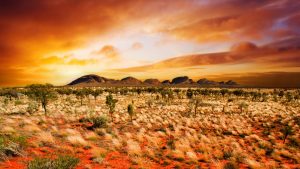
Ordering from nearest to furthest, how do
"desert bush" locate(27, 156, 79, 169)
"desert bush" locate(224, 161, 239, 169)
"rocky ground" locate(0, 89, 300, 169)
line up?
"desert bush" locate(27, 156, 79, 169), "rocky ground" locate(0, 89, 300, 169), "desert bush" locate(224, 161, 239, 169)

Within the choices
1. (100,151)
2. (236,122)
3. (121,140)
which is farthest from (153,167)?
(236,122)

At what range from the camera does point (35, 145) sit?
15.9 metres

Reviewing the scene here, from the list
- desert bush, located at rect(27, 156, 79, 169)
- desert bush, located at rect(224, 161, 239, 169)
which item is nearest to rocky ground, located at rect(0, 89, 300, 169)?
desert bush, located at rect(224, 161, 239, 169)

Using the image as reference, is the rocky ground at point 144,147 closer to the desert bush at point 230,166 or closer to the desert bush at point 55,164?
the desert bush at point 230,166

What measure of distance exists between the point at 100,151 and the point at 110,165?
269 cm

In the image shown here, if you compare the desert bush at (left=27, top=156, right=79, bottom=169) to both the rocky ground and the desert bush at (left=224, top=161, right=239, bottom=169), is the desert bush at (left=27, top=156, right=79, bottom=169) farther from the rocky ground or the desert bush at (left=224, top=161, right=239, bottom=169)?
the desert bush at (left=224, top=161, right=239, bottom=169)

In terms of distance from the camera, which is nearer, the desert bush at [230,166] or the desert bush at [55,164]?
the desert bush at [55,164]

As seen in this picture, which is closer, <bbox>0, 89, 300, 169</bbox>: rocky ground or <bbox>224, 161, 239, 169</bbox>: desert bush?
<bbox>0, 89, 300, 169</bbox>: rocky ground

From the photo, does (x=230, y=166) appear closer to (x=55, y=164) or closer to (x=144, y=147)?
(x=144, y=147)

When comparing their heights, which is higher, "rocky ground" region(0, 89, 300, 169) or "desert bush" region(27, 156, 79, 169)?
"desert bush" region(27, 156, 79, 169)

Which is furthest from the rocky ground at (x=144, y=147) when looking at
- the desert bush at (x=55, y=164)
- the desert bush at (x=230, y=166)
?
the desert bush at (x=55, y=164)

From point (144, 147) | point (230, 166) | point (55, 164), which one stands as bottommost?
point (230, 166)

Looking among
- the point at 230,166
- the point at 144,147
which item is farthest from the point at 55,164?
the point at 230,166

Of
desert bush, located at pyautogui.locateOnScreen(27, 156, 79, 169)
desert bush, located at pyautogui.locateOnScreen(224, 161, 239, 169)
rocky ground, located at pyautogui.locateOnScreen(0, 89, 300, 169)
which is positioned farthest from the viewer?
desert bush, located at pyautogui.locateOnScreen(224, 161, 239, 169)
